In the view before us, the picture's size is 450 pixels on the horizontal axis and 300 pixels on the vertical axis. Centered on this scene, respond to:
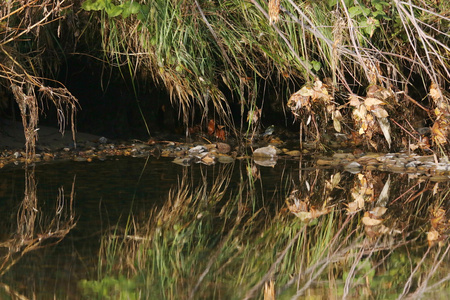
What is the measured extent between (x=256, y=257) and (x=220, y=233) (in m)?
0.38

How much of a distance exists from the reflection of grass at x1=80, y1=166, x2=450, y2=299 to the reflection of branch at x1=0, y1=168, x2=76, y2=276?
0.83ft

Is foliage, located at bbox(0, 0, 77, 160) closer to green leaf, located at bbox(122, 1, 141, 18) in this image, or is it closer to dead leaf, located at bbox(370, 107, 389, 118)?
green leaf, located at bbox(122, 1, 141, 18)

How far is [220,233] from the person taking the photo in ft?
10.7

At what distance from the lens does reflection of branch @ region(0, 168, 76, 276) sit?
2.90m

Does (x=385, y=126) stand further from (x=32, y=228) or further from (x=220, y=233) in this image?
(x=32, y=228)

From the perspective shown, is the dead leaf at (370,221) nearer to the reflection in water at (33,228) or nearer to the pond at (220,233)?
the pond at (220,233)

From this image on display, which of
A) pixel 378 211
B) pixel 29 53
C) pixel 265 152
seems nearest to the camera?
pixel 378 211

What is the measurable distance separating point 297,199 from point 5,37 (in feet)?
6.27

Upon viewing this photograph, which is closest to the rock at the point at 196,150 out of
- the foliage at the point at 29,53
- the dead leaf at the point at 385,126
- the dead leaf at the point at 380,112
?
the foliage at the point at 29,53

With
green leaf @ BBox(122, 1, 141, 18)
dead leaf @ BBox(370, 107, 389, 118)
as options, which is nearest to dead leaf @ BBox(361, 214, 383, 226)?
dead leaf @ BBox(370, 107, 389, 118)

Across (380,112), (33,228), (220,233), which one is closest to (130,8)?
(380,112)

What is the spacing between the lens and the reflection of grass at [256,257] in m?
2.51

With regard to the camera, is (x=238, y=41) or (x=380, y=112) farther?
(x=238, y=41)

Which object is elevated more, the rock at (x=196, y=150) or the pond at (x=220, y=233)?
the rock at (x=196, y=150)
